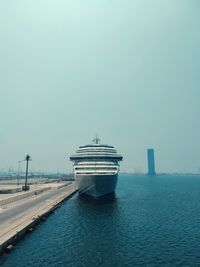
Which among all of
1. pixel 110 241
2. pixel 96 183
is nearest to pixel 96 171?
pixel 96 183

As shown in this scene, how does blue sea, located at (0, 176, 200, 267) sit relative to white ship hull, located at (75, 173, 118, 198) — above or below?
below

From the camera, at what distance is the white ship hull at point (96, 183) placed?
2630 inches

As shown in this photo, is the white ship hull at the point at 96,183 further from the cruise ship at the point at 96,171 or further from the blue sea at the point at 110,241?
the blue sea at the point at 110,241

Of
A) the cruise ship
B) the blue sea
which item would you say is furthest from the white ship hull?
the blue sea

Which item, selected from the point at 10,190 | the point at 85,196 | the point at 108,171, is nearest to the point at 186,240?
the point at 108,171

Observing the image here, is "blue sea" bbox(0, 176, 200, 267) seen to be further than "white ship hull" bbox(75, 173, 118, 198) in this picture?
No

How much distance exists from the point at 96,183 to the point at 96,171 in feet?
19.8

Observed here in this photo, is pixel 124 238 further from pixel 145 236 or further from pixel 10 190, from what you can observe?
pixel 10 190

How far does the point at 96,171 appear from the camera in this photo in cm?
7206

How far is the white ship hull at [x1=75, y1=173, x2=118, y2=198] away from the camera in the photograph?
219ft

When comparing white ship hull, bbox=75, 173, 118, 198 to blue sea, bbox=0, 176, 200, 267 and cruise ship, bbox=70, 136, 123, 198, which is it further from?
blue sea, bbox=0, 176, 200, 267

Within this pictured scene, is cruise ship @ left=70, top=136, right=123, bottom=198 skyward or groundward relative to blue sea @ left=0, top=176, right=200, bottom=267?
skyward

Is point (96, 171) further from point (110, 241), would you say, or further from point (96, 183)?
point (110, 241)

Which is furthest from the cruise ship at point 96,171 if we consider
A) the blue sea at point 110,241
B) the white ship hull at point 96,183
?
the blue sea at point 110,241
